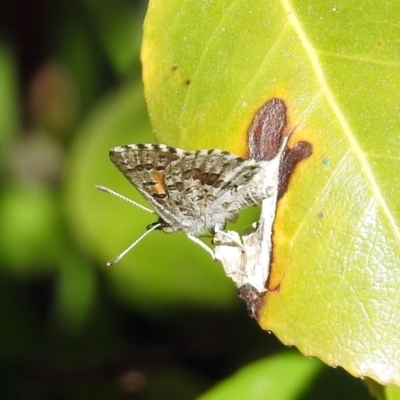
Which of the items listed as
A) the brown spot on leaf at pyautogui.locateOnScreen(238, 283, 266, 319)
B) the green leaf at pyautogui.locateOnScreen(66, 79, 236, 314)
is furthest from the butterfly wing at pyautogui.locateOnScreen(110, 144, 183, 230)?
the green leaf at pyautogui.locateOnScreen(66, 79, 236, 314)

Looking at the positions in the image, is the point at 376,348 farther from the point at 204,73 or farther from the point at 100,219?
the point at 100,219

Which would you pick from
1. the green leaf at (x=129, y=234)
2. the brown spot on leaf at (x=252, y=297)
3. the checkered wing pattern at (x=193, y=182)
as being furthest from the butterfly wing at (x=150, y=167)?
the green leaf at (x=129, y=234)

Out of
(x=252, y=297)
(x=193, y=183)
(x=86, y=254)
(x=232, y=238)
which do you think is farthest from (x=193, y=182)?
(x=86, y=254)

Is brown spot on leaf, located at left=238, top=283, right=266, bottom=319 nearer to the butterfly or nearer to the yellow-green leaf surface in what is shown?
the yellow-green leaf surface

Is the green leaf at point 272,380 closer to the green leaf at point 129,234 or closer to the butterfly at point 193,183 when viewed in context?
the butterfly at point 193,183

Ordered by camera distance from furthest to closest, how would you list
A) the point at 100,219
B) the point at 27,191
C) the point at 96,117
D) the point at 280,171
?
the point at 27,191 → the point at 96,117 → the point at 100,219 → the point at 280,171

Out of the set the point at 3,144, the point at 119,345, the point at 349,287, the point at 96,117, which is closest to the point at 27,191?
the point at 3,144
